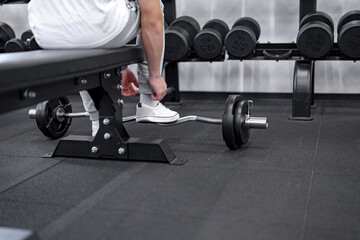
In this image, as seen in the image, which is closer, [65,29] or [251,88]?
[65,29]

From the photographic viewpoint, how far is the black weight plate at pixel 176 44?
2.80 metres

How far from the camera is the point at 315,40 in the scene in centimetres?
258

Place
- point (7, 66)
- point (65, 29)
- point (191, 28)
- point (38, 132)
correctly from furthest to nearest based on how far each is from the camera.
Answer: point (191, 28)
point (38, 132)
point (65, 29)
point (7, 66)

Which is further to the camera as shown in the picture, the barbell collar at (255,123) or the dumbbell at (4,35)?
the dumbbell at (4,35)

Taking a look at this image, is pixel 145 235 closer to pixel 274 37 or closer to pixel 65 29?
pixel 65 29

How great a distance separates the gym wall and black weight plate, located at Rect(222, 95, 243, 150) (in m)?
1.30

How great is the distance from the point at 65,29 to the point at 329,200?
1.14 m

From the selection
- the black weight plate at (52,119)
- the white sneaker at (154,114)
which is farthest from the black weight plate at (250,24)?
the black weight plate at (52,119)

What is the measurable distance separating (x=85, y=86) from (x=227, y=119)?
666 millimetres

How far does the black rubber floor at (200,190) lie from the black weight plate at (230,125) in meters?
0.05

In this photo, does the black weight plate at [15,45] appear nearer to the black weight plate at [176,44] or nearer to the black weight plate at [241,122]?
the black weight plate at [176,44]

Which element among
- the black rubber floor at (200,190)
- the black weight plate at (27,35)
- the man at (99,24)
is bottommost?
the black rubber floor at (200,190)

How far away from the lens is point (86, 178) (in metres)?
1.79

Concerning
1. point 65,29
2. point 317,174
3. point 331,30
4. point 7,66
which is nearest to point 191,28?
point 331,30
